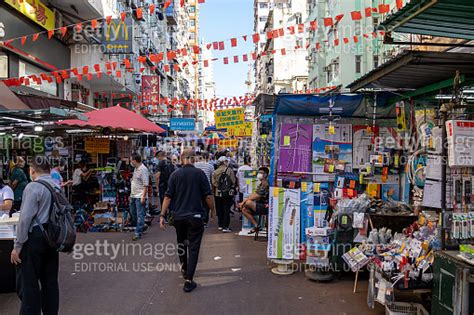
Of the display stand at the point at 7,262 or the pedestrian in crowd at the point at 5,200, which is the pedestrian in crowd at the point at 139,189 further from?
the display stand at the point at 7,262

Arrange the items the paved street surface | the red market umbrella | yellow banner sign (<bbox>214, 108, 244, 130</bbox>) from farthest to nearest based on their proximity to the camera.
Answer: yellow banner sign (<bbox>214, 108, 244, 130</bbox>) → the red market umbrella → the paved street surface

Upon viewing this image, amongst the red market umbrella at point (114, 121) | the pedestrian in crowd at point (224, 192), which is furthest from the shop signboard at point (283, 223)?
the red market umbrella at point (114, 121)

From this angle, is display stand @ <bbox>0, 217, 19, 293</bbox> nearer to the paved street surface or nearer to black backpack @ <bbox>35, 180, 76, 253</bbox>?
the paved street surface

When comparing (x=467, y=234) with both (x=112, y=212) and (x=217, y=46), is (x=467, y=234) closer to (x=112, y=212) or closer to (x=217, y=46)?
(x=217, y=46)

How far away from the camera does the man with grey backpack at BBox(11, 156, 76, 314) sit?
174 inches

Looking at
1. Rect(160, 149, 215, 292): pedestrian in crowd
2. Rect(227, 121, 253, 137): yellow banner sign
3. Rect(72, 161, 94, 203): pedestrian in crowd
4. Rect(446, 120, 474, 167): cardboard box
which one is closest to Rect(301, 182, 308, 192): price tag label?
Rect(160, 149, 215, 292): pedestrian in crowd

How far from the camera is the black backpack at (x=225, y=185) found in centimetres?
1101

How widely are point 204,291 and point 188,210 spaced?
120cm

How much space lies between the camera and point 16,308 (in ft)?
17.8

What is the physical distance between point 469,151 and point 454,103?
1.88 ft

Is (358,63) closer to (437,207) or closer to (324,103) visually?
(324,103)

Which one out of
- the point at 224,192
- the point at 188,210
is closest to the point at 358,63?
the point at 224,192

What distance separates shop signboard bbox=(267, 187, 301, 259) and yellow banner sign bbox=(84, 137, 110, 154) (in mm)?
8109

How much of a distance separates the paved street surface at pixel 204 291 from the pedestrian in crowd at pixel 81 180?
4373mm
